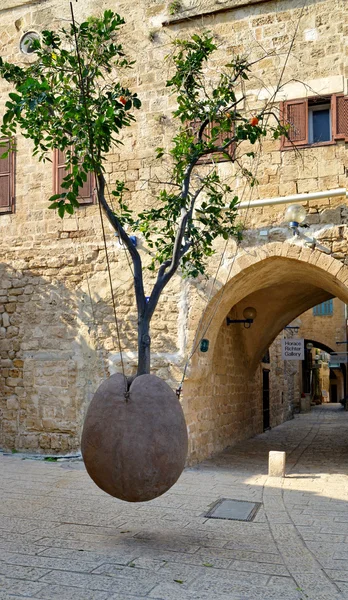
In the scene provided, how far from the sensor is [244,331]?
37.2 ft

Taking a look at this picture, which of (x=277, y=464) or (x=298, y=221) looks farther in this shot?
(x=298, y=221)

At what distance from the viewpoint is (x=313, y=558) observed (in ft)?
13.0

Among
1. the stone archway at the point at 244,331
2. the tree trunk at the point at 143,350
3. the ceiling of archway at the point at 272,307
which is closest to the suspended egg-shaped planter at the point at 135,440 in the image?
the tree trunk at the point at 143,350

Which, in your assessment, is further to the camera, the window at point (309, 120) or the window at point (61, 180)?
the window at point (61, 180)

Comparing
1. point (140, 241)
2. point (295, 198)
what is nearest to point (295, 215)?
point (295, 198)

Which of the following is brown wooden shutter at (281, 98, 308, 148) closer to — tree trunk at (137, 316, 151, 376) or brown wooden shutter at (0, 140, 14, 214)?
brown wooden shutter at (0, 140, 14, 214)

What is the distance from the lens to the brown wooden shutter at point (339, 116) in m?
7.54

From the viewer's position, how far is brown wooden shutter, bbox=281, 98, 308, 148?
7.75 metres

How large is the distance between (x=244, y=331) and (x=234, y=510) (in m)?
6.03

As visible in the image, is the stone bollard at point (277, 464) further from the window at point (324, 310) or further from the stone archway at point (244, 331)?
the window at point (324, 310)

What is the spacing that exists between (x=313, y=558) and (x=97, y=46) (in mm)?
3858

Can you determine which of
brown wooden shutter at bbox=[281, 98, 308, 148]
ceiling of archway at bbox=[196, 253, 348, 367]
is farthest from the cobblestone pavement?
brown wooden shutter at bbox=[281, 98, 308, 148]

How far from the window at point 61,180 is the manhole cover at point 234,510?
4.60m

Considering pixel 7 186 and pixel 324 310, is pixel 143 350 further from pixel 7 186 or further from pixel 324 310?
pixel 324 310
